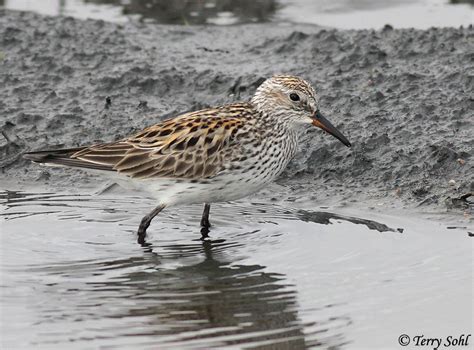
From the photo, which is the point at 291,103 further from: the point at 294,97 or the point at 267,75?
the point at 267,75

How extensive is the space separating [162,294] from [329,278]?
4.43 ft

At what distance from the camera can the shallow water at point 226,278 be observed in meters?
7.89

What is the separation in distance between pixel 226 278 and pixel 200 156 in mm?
1387

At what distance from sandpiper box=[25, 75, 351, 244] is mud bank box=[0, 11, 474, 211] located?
1228 millimetres

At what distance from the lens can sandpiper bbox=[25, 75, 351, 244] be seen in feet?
32.9

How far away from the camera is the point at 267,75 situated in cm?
1391

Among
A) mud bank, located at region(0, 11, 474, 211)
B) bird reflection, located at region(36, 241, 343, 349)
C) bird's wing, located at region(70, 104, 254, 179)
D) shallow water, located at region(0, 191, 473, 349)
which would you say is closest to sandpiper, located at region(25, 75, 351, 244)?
bird's wing, located at region(70, 104, 254, 179)

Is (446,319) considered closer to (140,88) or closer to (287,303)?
(287,303)

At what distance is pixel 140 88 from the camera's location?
1380cm

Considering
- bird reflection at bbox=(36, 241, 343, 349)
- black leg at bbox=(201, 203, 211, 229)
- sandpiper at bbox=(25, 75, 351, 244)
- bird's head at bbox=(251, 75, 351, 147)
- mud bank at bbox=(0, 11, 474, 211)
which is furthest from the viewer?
mud bank at bbox=(0, 11, 474, 211)

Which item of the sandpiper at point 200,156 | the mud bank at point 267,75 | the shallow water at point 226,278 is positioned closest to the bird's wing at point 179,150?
the sandpiper at point 200,156

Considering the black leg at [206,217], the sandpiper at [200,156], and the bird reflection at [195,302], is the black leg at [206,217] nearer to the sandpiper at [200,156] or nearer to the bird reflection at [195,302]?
the sandpiper at [200,156]

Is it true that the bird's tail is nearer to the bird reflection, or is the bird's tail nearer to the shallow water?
the shallow water

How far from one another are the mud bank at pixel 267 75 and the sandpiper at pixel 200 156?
48.3 inches
